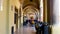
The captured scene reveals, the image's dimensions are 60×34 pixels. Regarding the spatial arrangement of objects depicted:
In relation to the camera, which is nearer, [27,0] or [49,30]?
[49,30]

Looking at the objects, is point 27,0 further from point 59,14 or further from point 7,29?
point 59,14

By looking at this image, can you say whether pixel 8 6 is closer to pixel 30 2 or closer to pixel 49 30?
pixel 49 30

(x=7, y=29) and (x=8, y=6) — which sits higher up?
(x=8, y=6)

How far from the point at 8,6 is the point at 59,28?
135 inches

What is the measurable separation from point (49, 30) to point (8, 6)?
2.35 m
